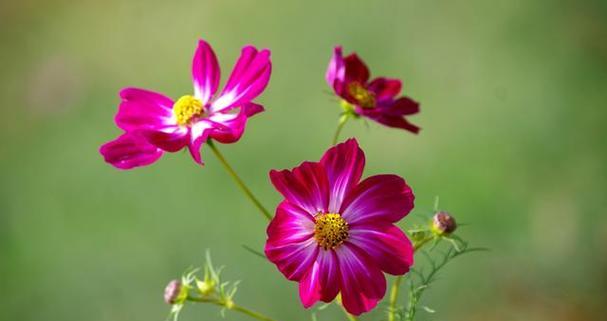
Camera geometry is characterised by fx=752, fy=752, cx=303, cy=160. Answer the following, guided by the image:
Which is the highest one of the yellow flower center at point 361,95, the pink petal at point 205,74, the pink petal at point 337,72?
the pink petal at point 205,74

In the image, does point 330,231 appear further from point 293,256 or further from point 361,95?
point 361,95

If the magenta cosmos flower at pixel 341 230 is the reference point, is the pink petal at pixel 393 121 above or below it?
above

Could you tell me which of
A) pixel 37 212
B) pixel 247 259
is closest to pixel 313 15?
pixel 247 259

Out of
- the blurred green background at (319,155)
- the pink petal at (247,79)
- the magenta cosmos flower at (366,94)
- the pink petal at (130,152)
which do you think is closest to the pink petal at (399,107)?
the magenta cosmos flower at (366,94)

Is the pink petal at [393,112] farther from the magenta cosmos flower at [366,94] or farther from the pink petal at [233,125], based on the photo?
the pink petal at [233,125]

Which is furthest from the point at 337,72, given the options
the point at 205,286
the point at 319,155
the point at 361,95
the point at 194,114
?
the point at 319,155

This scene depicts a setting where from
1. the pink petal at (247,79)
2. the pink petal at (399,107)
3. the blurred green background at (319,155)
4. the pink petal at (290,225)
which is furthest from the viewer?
the blurred green background at (319,155)

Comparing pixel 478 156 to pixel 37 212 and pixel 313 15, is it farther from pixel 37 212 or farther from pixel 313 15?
pixel 37 212

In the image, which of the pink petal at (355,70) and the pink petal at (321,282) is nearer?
the pink petal at (321,282)
